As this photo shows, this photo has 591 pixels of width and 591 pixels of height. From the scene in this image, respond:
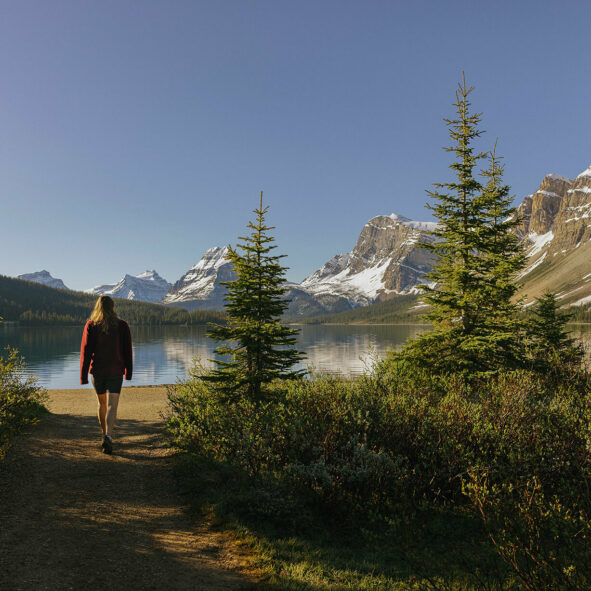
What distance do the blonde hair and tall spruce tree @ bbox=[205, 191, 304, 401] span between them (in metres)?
4.44

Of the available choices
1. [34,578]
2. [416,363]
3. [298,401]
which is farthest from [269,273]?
[34,578]

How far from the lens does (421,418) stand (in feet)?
25.7

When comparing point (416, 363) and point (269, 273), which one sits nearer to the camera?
point (269, 273)

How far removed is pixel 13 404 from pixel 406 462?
10249 mm

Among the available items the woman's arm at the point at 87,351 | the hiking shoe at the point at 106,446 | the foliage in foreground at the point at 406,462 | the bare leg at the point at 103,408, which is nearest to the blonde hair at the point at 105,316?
the woman's arm at the point at 87,351

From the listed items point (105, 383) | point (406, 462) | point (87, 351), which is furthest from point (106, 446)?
point (406, 462)

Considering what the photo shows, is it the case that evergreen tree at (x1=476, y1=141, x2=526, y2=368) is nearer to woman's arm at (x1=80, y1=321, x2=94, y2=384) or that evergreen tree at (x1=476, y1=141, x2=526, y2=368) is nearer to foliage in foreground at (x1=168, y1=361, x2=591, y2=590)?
foliage in foreground at (x1=168, y1=361, x2=591, y2=590)

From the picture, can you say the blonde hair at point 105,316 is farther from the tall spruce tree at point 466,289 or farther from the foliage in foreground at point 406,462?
the tall spruce tree at point 466,289

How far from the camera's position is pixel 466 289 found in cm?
1494

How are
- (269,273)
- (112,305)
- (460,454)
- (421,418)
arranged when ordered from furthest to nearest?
(269,273) < (112,305) < (421,418) < (460,454)

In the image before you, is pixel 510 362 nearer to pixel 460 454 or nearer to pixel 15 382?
pixel 460 454

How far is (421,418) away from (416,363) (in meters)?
7.30

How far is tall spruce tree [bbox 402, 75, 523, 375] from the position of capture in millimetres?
14203

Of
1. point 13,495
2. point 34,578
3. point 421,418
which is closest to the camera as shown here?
point 34,578
